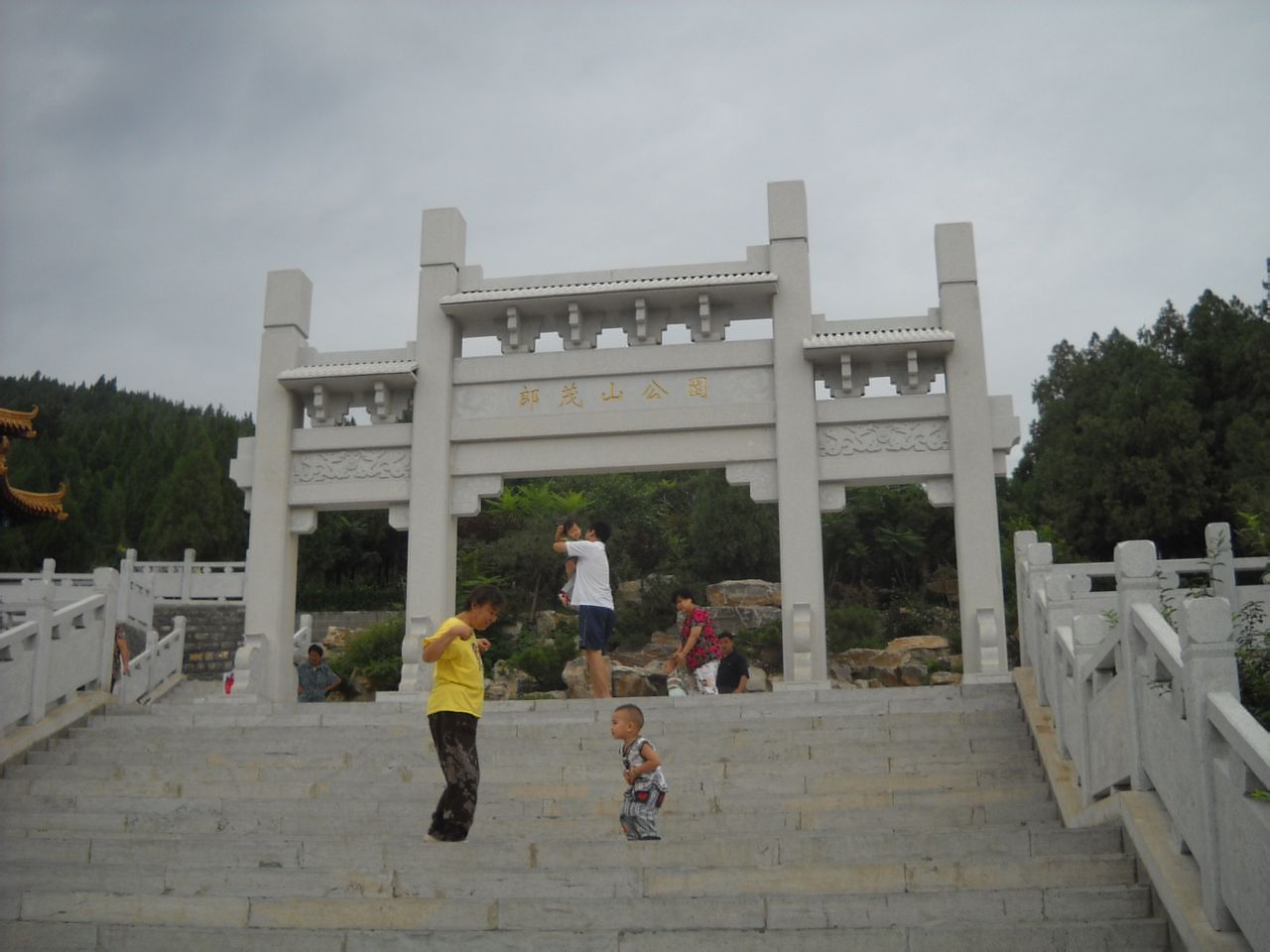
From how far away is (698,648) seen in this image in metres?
9.66

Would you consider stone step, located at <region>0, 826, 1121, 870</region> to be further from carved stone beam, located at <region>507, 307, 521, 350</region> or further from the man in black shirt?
carved stone beam, located at <region>507, 307, 521, 350</region>

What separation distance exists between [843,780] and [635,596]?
15.6m

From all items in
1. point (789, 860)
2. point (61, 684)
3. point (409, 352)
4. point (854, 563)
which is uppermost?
point (409, 352)

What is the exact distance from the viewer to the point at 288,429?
452 inches

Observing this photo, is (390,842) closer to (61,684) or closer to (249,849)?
(249,849)

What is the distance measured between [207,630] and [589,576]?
1496 cm

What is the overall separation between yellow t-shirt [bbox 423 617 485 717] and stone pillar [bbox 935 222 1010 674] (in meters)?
5.78

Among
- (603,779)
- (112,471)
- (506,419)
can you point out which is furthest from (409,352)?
(112,471)

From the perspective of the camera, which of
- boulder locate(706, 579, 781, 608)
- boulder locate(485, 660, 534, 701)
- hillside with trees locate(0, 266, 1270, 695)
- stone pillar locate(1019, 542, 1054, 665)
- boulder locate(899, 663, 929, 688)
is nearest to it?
stone pillar locate(1019, 542, 1054, 665)

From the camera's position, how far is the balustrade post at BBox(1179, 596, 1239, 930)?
3854mm

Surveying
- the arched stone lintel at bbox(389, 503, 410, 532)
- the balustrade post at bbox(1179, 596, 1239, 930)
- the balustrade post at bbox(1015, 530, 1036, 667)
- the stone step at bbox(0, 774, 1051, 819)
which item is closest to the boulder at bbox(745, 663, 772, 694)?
the arched stone lintel at bbox(389, 503, 410, 532)

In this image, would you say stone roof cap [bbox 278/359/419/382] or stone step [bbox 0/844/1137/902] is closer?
stone step [bbox 0/844/1137/902]

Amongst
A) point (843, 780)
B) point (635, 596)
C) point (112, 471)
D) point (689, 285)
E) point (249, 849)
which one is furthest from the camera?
point (112, 471)

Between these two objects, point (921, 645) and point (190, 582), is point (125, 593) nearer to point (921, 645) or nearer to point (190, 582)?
point (190, 582)
